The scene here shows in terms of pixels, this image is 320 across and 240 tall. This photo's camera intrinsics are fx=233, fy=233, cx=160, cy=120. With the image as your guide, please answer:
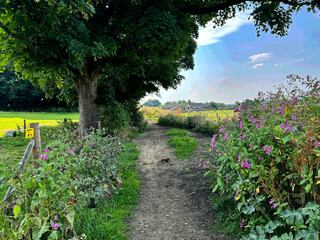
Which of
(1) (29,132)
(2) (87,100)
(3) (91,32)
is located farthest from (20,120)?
(1) (29,132)

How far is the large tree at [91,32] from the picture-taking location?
7168 mm

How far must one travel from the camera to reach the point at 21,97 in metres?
45.4

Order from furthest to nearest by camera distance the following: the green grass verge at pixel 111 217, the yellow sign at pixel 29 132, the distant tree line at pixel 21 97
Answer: the distant tree line at pixel 21 97 → the yellow sign at pixel 29 132 → the green grass verge at pixel 111 217

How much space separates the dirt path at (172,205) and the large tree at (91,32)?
14.4 feet

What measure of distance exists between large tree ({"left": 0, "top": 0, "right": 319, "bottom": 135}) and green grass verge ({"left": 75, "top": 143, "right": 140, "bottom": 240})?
431 cm

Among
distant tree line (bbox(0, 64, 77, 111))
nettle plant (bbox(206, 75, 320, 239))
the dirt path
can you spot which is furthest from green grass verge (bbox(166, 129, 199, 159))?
distant tree line (bbox(0, 64, 77, 111))

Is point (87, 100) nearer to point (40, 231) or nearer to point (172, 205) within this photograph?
point (172, 205)

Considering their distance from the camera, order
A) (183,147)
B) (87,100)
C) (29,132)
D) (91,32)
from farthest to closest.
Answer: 1. (183,147)
2. (87,100)
3. (91,32)
4. (29,132)

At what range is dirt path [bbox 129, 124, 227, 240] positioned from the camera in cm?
412

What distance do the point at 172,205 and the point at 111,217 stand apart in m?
1.45

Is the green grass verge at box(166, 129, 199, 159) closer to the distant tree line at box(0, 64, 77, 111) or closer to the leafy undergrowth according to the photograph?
the leafy undergrowth

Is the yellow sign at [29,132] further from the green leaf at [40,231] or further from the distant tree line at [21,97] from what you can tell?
the distant tree line at [21,97]

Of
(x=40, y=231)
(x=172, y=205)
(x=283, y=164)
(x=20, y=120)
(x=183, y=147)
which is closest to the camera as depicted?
(x=40, y=231)

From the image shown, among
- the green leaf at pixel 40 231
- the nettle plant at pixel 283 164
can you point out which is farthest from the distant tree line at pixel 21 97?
the nettle plant at pixel 283 164
